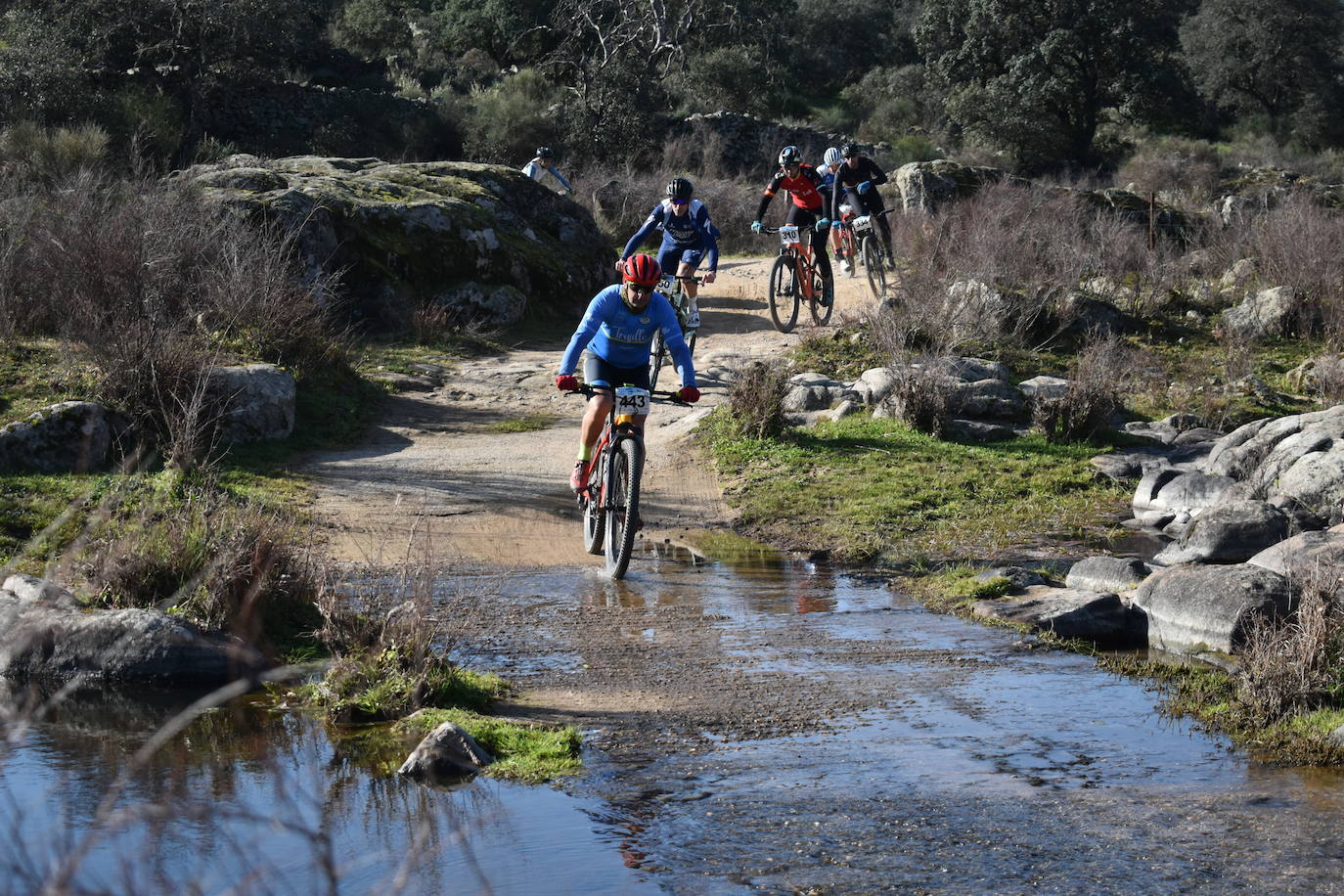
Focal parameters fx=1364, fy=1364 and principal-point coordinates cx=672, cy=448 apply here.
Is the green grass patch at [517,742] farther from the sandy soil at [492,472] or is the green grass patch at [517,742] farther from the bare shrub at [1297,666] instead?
the bare shrub at [1297,666]

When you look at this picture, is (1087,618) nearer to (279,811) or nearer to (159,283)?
(279,811)

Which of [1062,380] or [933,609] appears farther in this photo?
[1062,380]

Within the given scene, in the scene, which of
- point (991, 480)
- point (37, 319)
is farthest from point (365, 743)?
point (37, 319)

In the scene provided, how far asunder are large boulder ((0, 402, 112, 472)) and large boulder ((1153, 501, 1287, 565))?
7.85 m

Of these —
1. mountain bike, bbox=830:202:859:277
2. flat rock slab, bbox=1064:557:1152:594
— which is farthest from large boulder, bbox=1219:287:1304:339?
flat rock slab, bbox=1064:557:1152:594

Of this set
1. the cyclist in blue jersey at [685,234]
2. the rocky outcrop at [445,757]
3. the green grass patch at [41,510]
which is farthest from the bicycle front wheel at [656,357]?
the rocky outcrop at [445,757]

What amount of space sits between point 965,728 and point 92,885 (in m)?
3.54

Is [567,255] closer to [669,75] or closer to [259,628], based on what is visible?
[259,628]

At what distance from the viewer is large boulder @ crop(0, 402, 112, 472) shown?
10.2 m

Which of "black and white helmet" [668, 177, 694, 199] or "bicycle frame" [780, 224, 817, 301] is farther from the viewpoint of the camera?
"bicycle frame" [780, 224, 817, 301]

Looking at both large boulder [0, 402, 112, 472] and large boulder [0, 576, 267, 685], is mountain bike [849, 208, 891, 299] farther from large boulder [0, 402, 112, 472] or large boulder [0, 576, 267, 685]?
large boulder [0, 576, 267, 685]

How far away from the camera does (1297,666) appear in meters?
6.15

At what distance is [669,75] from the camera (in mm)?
39719

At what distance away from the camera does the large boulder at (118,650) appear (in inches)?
255
